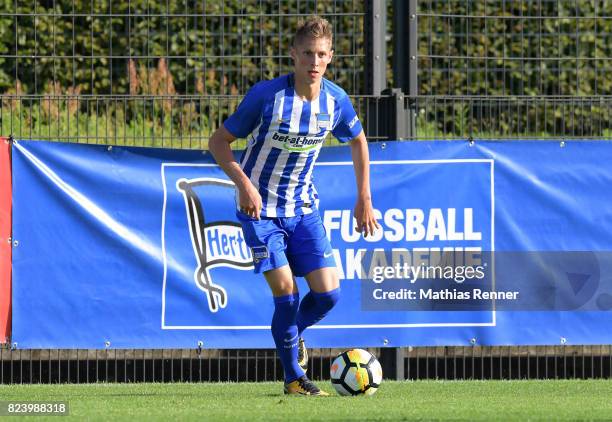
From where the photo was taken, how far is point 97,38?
1367 cm

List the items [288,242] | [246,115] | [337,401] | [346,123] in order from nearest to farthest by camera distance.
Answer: [337,401] → [246,115] → [288,242] → [346,123]

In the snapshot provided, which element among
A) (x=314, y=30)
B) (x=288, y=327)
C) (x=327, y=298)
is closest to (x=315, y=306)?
(x=327, y=298)

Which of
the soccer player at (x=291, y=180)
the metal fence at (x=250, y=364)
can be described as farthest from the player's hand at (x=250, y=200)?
the metal fence at (x=250, y=364)

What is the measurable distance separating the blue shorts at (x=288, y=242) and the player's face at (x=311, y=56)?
0.89m

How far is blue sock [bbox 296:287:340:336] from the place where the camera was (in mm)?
8531

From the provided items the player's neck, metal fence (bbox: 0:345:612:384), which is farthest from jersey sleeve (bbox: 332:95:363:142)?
metal fence (bbox: 0:345:612:384)

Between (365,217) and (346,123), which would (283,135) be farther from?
(365,217)

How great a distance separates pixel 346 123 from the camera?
343 inches

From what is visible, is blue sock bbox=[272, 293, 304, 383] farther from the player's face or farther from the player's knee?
the player's face

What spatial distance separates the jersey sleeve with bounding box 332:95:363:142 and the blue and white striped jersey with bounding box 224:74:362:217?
2 cm

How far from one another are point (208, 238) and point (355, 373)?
2.35 metres

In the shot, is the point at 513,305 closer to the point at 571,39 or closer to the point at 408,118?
the point at 408,118

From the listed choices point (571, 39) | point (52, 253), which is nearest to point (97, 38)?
point (52, 253)

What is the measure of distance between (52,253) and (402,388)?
9.13ft
